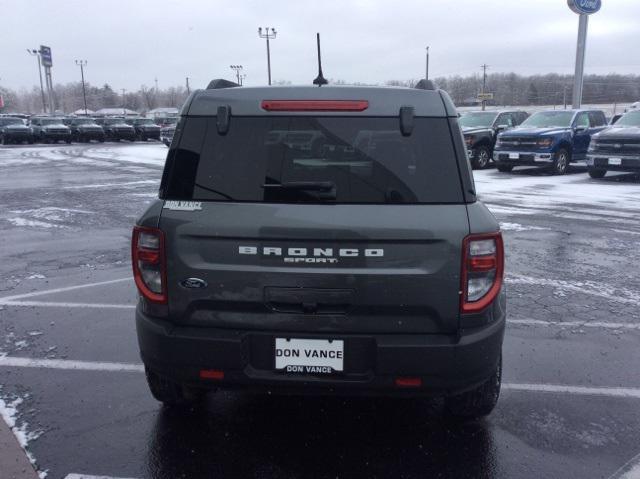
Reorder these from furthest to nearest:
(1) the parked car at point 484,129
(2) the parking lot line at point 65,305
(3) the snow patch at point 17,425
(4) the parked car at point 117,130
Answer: (4) the parked car at point 117,130 → (1) the parked car at point 484,129 → (2) the parking lot line at point 65,305 → (3) the snow patch at point 17,425

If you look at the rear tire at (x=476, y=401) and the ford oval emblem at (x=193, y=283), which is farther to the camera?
the rear tire at (x=476, y=401)

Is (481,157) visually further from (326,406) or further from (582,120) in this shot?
(326,406)

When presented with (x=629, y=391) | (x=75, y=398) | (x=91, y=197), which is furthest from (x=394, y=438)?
(x=91, y=197)

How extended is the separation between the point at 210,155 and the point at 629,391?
3.13m

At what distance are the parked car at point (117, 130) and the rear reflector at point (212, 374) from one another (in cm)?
4462

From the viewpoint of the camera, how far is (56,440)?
3.33 m

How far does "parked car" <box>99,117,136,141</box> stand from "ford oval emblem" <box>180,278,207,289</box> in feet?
146

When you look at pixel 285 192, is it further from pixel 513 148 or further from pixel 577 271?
pixel 513 148

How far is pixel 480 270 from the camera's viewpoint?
9.44 ft

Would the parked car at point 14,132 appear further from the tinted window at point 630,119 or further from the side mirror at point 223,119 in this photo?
the side mirror at point 223,119

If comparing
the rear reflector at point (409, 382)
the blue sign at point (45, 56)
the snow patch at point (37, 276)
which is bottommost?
the snow patch at point (37, 276)

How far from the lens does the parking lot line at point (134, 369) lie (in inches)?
155

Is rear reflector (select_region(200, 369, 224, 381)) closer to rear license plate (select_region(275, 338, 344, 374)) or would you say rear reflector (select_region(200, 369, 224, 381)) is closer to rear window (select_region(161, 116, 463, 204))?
rear license plate (select_region(275, 338, 344, 374))

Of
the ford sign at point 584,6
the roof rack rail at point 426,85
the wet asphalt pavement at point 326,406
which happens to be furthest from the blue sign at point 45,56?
the roof rack rail at point 426,85
